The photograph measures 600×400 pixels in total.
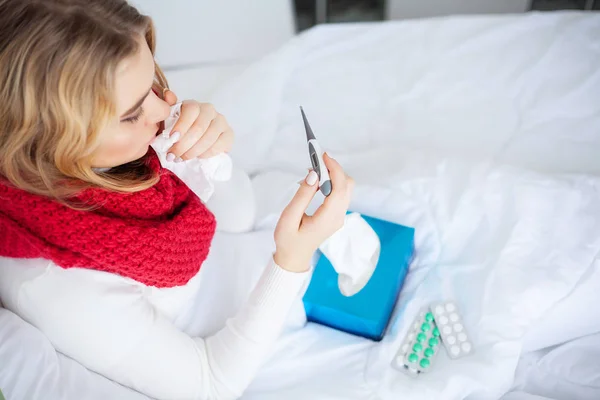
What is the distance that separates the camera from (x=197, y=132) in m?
0.73

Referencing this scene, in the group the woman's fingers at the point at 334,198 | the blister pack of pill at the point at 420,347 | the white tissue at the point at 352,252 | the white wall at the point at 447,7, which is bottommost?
the blister pack of pill at the point at 420,347

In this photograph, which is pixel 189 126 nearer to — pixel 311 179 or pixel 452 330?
pixel 311 179

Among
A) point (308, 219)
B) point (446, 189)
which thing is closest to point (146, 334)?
point (308, 219)

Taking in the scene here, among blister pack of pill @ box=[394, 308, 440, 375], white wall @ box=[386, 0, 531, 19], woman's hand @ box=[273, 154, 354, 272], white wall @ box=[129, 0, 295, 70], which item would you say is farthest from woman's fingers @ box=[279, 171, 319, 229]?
white wall @ box=[386, 0, 531, 19]

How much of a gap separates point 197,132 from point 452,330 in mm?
471

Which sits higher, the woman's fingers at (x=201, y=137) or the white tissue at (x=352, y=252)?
the woman's fingers at (x=201, y=137)

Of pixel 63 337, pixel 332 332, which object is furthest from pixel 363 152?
pixel 63 337

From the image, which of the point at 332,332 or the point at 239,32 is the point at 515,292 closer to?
the point at 332,332

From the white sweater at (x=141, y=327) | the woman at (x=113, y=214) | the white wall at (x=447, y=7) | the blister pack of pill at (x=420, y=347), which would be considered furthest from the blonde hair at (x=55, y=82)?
the white wall at (x=447, y=7)

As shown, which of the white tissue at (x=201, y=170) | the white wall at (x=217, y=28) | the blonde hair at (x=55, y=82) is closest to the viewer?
the blonde hair at (x=55, y=82)

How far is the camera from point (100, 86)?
57 cm

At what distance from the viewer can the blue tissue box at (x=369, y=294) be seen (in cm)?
85

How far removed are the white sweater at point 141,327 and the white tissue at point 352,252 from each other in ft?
0.35

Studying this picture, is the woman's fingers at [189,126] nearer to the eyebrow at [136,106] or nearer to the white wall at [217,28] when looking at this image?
the eyebrow at [136,106]
